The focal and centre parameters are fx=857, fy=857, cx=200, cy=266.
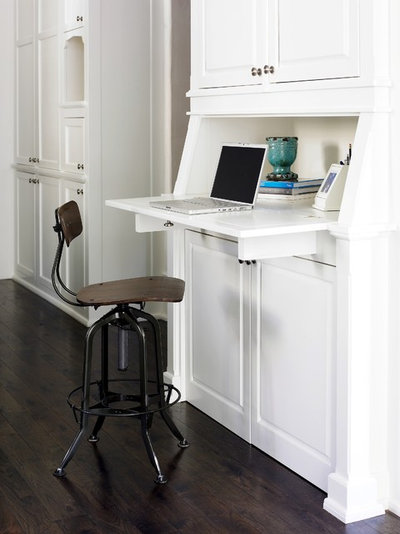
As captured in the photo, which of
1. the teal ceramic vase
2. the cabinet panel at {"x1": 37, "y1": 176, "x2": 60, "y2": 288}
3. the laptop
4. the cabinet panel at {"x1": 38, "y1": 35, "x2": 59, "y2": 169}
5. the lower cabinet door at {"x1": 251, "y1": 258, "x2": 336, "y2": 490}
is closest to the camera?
the lower cabinet door at {"x1": 251, "y1": 258, "x2": 336, "y2": 490}

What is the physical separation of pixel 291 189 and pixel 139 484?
3.74ft

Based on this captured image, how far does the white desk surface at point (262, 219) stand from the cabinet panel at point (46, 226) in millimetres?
2316

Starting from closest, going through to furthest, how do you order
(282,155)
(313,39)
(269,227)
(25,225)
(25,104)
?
(269,227) → (313,39) → (282,155) → (25,104) → (25,225)

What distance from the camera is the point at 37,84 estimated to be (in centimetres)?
547

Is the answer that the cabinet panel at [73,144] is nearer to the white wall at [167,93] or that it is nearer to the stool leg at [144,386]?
the white wall at [167,93]

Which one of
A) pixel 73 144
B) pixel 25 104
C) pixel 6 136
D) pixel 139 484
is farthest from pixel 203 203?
pixel 6 136

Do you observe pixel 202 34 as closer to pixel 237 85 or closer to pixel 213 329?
pixel 237 85

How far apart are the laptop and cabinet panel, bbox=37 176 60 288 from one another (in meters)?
2.30

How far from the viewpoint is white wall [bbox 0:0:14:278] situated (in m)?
5.99

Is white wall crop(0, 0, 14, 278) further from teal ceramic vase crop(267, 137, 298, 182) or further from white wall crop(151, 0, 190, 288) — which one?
teal ceramic vase crop(267, 137, 298, 182)

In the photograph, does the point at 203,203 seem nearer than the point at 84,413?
No

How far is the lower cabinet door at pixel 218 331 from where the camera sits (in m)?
3.07

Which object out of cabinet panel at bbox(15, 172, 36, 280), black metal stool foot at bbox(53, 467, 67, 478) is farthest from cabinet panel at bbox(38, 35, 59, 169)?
black metal stool foot at bbox(53, 467, 67, 478)

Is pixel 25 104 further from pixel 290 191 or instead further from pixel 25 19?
pixel 290 191
